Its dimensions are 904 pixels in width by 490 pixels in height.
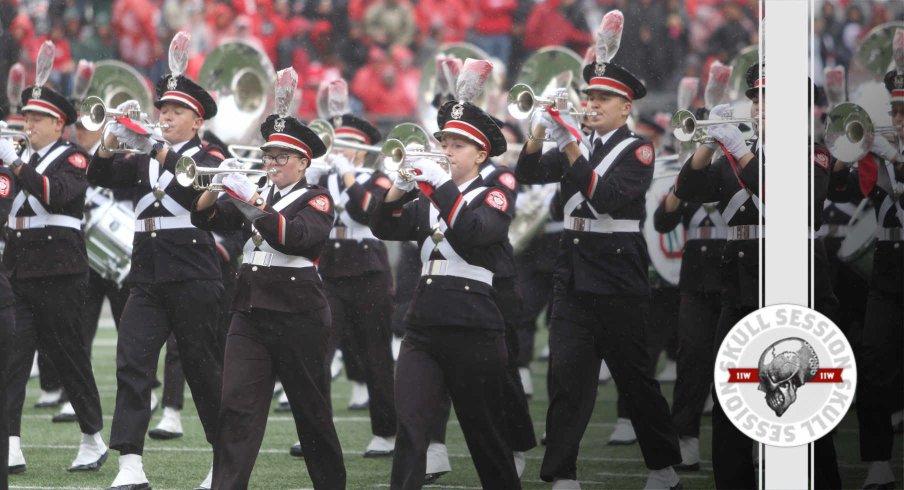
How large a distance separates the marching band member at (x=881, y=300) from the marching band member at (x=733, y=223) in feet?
1.24

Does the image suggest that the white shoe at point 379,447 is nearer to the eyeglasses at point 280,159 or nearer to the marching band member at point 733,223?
the eyeglasses at point 280,159

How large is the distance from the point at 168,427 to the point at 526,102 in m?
3.18

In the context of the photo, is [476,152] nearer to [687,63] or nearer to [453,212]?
[453,212]

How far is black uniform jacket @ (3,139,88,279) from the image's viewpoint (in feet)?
23.8

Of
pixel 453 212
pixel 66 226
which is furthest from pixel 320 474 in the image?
pixel 66 226

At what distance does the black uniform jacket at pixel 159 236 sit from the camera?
22.3ft

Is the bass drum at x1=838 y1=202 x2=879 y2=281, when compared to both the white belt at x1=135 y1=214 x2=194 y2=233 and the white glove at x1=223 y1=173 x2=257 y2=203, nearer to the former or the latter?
the white glove at x1=223 y1=173 x2=257 y2=203

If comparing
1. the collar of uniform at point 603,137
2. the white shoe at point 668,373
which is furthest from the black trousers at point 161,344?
the white shoe at point 668,373

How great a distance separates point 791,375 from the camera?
4816 mm

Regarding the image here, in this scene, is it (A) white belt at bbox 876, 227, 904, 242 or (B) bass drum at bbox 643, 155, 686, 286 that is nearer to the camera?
(A) white belt at bbox 876, 227, 904, 242

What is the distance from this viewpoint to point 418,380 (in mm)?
5738

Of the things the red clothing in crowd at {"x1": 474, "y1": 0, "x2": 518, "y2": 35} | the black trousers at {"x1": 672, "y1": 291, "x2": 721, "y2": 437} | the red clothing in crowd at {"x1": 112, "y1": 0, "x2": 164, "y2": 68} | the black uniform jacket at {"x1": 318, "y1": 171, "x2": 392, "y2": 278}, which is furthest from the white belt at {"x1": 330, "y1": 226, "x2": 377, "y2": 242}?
the red clothing in crowd at {"x1": 474, "y1": 0, "x2": 518, "y2": 35}

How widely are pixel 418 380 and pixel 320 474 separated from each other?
61 centimetres

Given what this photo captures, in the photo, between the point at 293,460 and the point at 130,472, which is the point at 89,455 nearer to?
the point at 130,472
